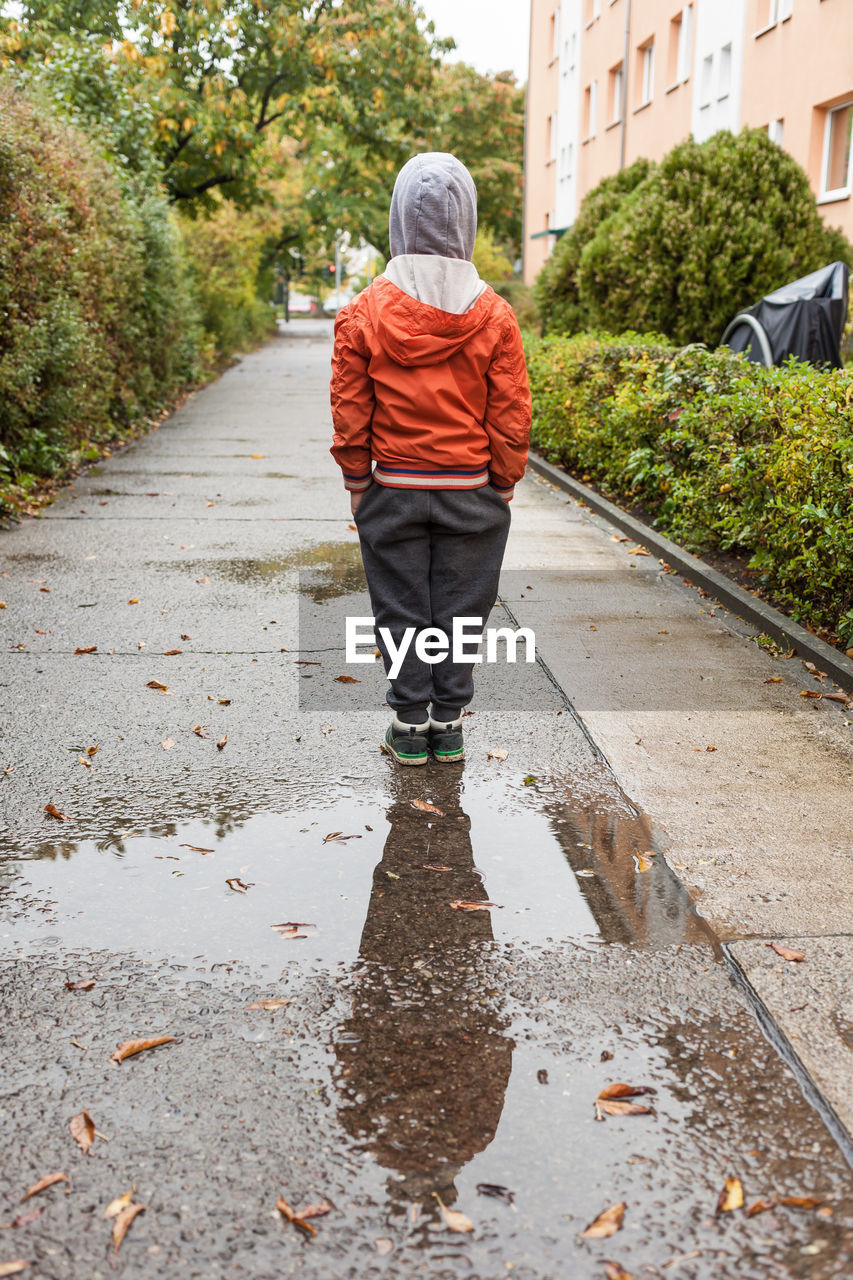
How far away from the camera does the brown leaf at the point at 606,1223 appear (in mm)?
2139

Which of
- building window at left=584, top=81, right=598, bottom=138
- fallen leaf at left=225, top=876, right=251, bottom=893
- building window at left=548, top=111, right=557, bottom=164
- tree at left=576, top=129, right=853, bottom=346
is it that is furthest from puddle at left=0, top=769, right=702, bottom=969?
building window at left=548, top=111, right=557, bottom=164

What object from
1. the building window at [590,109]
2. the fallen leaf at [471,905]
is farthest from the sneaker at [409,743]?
the building window at [590,109]

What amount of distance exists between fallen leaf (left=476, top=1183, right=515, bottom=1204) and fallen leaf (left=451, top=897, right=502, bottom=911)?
3.75ft

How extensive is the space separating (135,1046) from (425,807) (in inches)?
62.3

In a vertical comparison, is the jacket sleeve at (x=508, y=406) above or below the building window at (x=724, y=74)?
below

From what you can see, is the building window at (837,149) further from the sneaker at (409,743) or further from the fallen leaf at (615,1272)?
the fallen leaf at (615,1272)

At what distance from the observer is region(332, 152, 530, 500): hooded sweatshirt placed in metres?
3.89

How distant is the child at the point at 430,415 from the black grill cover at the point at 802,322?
23.2 ft

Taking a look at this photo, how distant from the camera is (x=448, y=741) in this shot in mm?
4484

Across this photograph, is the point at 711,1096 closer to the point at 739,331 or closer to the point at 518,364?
the point at 518,364

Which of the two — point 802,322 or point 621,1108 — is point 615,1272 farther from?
point 802,322

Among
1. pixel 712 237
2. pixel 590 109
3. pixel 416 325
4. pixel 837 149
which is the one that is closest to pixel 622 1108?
pixel 416 325

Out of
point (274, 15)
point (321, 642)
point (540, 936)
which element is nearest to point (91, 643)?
point (321, 642)

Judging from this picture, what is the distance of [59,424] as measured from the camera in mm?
10305
